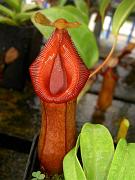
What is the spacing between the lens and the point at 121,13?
2.74 ft

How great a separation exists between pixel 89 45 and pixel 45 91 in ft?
1.18

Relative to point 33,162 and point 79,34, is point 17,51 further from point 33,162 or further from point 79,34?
point 33,162

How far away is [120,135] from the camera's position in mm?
753

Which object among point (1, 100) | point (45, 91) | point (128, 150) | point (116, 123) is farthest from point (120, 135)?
point (1, 100)

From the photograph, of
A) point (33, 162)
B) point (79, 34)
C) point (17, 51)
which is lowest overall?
point (33, 162)

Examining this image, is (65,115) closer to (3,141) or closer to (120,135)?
(120,135)

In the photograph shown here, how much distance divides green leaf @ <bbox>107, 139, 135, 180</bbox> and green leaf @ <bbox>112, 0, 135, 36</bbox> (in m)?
0.33

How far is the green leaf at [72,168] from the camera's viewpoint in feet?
1.89

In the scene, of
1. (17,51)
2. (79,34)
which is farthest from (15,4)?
(79,34)

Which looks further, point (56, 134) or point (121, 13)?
point (121, 13)

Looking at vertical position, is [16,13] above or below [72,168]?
above

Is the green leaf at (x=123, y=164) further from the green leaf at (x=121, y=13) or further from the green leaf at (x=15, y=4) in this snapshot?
the green leaf at (x=15, y=4)

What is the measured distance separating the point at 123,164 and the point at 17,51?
0.67 meters

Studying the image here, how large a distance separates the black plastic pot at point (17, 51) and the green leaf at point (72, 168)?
1.98ft
